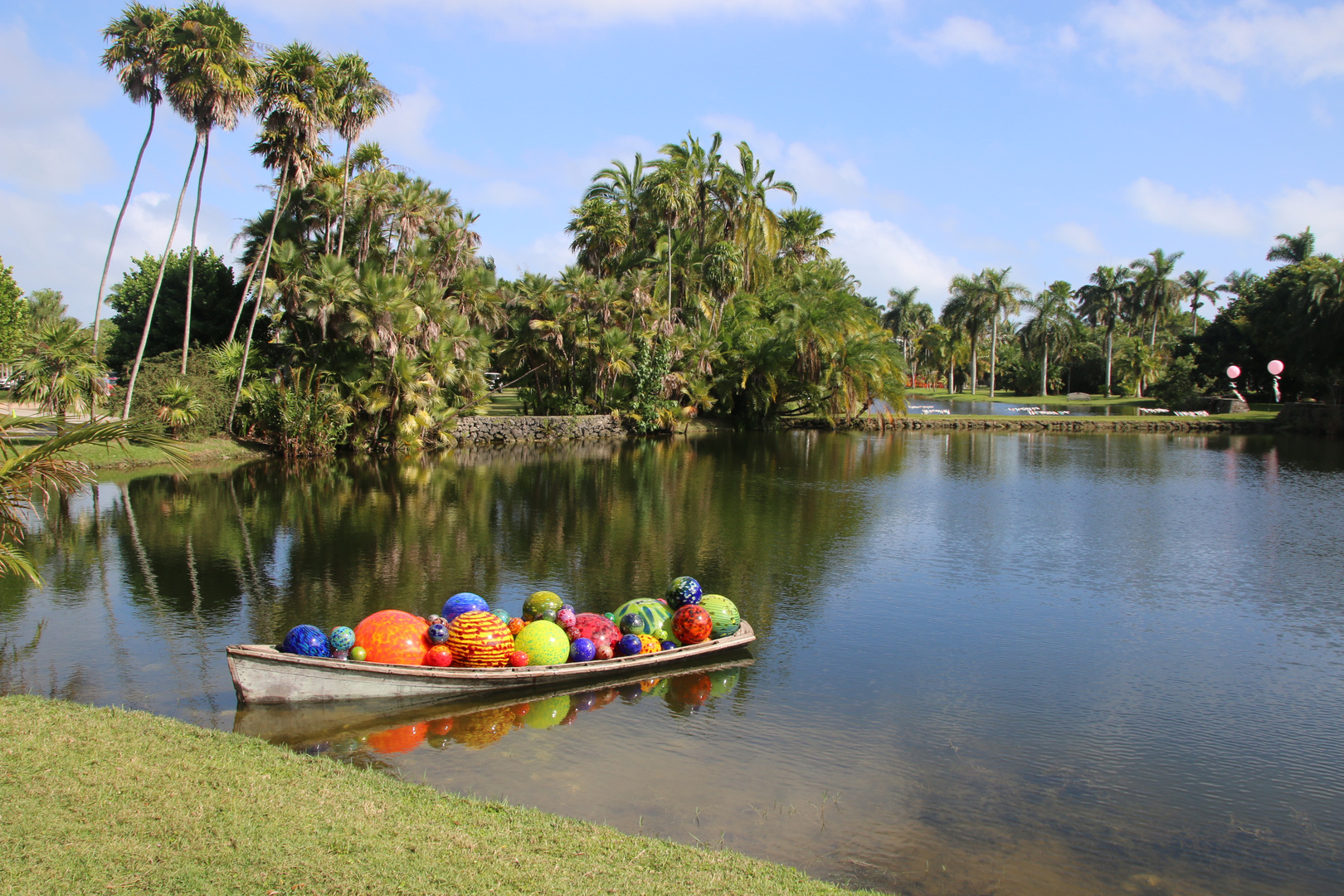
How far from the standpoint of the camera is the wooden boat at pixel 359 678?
940cm

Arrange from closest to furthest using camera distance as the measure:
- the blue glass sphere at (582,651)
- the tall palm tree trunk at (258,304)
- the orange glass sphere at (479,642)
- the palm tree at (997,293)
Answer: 1. the orange glass sphere at (479,642)
2. the blue glass sphere at (582,651)
3. the tall palm tree trunk at (258,304)
4. the palm tree at (997,293)

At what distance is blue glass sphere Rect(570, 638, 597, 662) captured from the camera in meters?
10.7

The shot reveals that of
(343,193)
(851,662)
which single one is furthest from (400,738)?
(343,193)

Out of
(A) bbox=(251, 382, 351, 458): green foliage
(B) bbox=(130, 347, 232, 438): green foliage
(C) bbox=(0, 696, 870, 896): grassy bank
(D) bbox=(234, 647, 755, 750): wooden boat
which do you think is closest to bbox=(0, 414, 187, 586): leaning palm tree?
(D) bbox=(234, 647, 755, 750): wooden boat

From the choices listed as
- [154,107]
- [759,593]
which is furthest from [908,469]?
[154,107]


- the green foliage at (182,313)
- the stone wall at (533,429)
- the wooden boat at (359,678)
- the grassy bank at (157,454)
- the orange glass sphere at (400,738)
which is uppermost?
the green foliage at (182,313)

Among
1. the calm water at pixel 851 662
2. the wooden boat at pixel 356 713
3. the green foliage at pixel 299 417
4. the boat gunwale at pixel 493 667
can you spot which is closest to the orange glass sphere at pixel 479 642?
the boat gunwale at pixel 493 667

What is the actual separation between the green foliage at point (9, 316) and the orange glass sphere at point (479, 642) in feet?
136

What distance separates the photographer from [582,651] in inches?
423

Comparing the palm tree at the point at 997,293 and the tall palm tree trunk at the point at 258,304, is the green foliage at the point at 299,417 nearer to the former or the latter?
the tall palm tree trunk at the point at 258,304

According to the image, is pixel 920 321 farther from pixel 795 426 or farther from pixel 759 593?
pixel 759 593

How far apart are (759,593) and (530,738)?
6.68 m

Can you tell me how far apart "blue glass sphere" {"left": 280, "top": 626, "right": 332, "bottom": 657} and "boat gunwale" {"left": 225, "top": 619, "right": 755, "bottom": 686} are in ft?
0.35

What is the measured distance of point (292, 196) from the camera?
117ft
